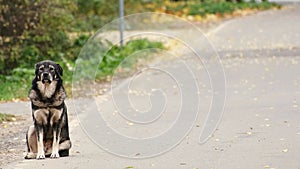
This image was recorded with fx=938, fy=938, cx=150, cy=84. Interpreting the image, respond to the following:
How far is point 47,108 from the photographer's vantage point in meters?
9.09

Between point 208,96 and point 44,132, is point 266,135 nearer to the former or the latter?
point 44,132

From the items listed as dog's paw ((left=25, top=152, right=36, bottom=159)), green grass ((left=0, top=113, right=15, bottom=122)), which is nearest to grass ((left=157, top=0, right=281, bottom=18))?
green grass ((left=0, top=113, right=15, bottom=122))

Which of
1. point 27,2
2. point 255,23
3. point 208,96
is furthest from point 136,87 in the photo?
point 255,23

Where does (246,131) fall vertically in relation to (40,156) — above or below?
above

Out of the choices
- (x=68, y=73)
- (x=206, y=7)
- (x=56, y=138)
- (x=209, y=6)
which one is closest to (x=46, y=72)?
(x=56, y=138)

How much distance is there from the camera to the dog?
9086 millimetres

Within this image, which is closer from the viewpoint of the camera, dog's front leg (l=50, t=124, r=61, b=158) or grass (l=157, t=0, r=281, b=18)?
dog's front leg (l=50, t=124, r=61, b=158)

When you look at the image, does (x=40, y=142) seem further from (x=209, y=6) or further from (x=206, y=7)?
(x=209, y=6)

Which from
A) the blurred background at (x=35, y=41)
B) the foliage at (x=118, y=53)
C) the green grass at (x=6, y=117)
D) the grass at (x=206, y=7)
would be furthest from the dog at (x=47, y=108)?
the grass at (x=206, y=7)

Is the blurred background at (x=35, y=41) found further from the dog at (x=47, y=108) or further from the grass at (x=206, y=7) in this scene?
the grass at (x=206, y=7)

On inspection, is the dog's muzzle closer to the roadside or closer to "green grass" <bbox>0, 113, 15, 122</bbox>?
the roadside

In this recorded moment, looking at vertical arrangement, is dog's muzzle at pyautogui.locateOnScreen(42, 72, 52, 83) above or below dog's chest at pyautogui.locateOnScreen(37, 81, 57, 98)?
above

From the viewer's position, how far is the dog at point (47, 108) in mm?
9086

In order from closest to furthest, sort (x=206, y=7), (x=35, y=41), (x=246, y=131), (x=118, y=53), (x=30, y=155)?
(x=30, y=155), (x=246, y=131), (x=35, y=41), (x=118, y=53), (x=206, y=7)
